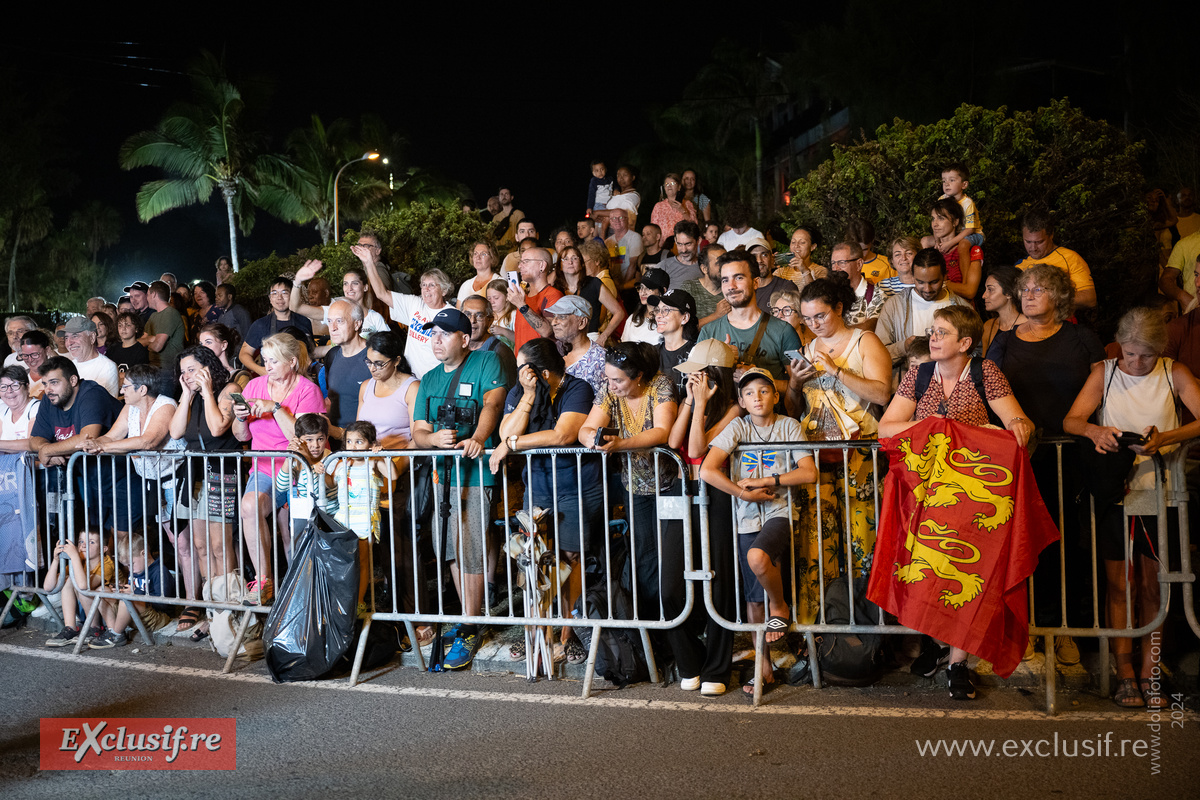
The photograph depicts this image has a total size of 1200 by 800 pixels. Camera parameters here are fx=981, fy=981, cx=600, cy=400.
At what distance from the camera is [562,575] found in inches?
239

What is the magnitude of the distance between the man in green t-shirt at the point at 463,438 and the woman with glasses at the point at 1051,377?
3.35 m

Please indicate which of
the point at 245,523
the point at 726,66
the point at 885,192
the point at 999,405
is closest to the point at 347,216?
the point at 726,66

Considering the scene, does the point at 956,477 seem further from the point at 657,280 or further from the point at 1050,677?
the point at 657,280

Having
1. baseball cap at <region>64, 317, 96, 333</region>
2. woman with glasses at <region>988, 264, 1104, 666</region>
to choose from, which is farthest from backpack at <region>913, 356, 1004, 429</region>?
baseball cap at <region>64, 317, 96, 333</region>

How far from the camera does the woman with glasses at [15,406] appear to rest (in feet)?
26.3

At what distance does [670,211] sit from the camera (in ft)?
43.0

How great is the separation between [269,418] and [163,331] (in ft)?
17.4

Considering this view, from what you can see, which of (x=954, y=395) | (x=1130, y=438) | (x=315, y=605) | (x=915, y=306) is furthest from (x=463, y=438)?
(x=1130, y=438)

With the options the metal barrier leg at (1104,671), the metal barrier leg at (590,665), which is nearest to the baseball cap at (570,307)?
the metal barrier leg at (590,665)

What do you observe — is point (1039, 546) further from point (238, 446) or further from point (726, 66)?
point (726, 66)

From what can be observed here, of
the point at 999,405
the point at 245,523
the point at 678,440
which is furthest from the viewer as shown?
the point at 245,523

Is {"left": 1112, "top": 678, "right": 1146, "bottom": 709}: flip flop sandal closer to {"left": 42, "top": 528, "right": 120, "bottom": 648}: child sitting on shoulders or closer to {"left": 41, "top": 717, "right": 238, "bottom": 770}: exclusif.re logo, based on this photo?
{"left": 41, "top": 717, "right": 238, "bottom": 770}: exclusif.re logo

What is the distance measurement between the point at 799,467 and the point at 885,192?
715 cm

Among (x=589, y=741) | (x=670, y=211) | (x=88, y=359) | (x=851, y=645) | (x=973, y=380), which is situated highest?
(x=670, y=211)
